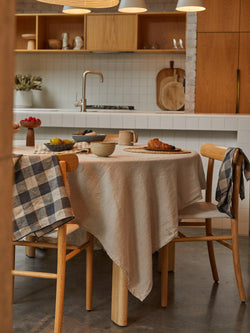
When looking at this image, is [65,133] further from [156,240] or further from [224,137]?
[156,240]

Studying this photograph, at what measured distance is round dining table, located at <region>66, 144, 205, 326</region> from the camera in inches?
86.2

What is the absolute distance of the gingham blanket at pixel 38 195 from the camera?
1929 mm

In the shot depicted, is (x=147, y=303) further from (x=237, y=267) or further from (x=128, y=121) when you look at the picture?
(x=128, y=121)

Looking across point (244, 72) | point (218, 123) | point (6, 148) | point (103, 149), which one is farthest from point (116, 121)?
point (6, 148)

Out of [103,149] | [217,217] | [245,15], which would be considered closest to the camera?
[103,149]

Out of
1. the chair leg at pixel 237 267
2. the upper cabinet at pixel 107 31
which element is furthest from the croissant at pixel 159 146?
the upper cabinet at pixel 107 31

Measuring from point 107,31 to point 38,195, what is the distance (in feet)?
15.9

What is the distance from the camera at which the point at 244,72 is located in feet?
16.9

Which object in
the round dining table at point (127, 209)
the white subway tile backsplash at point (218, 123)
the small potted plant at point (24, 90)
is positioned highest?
the small potted plant at point (24, 90)

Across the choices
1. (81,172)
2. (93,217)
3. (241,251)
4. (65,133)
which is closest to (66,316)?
(93,217)

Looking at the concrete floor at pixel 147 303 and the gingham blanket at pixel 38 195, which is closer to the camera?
the gingham blanket at pixel 38 195

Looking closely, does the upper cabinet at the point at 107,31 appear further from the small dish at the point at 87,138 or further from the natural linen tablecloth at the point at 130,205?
the natural linen tablecloth at the point at 130,205

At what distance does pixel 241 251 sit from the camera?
363cm

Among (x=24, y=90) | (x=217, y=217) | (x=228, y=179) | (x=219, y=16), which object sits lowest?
(x=217, y=217)
